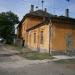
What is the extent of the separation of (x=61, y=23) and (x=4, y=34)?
34841 millimetres

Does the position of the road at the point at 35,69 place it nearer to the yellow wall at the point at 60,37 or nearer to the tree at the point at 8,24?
the yellow wall at the point at 60,37

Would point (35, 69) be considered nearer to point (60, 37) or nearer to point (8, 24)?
point (60, 37)

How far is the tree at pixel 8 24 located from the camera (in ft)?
178

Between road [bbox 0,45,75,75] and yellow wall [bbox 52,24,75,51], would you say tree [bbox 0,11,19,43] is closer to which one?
yellow wall [bbox 52,24,75,51]

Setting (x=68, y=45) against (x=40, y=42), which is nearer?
(x=68, y=45)

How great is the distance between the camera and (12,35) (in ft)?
185

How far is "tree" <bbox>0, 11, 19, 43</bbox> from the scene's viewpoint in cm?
5438

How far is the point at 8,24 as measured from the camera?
5522 centimetres

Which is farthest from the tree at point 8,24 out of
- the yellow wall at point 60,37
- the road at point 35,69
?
the road at point 35,69

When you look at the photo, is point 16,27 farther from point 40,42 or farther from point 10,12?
point 40,42

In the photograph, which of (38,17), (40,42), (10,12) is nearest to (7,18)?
(10,12)

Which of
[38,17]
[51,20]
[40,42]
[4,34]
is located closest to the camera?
[51,20]

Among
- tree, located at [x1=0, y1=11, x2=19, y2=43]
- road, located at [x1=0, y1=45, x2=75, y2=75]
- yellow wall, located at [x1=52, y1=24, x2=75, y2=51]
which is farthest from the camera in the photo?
tree, located at [x1=0, y1=11, x2=19, y2=43]

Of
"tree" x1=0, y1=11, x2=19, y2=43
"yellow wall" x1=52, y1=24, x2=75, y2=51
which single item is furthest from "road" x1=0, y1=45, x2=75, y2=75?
"tree" x1=0, y1=11, x2=19, y2=43
